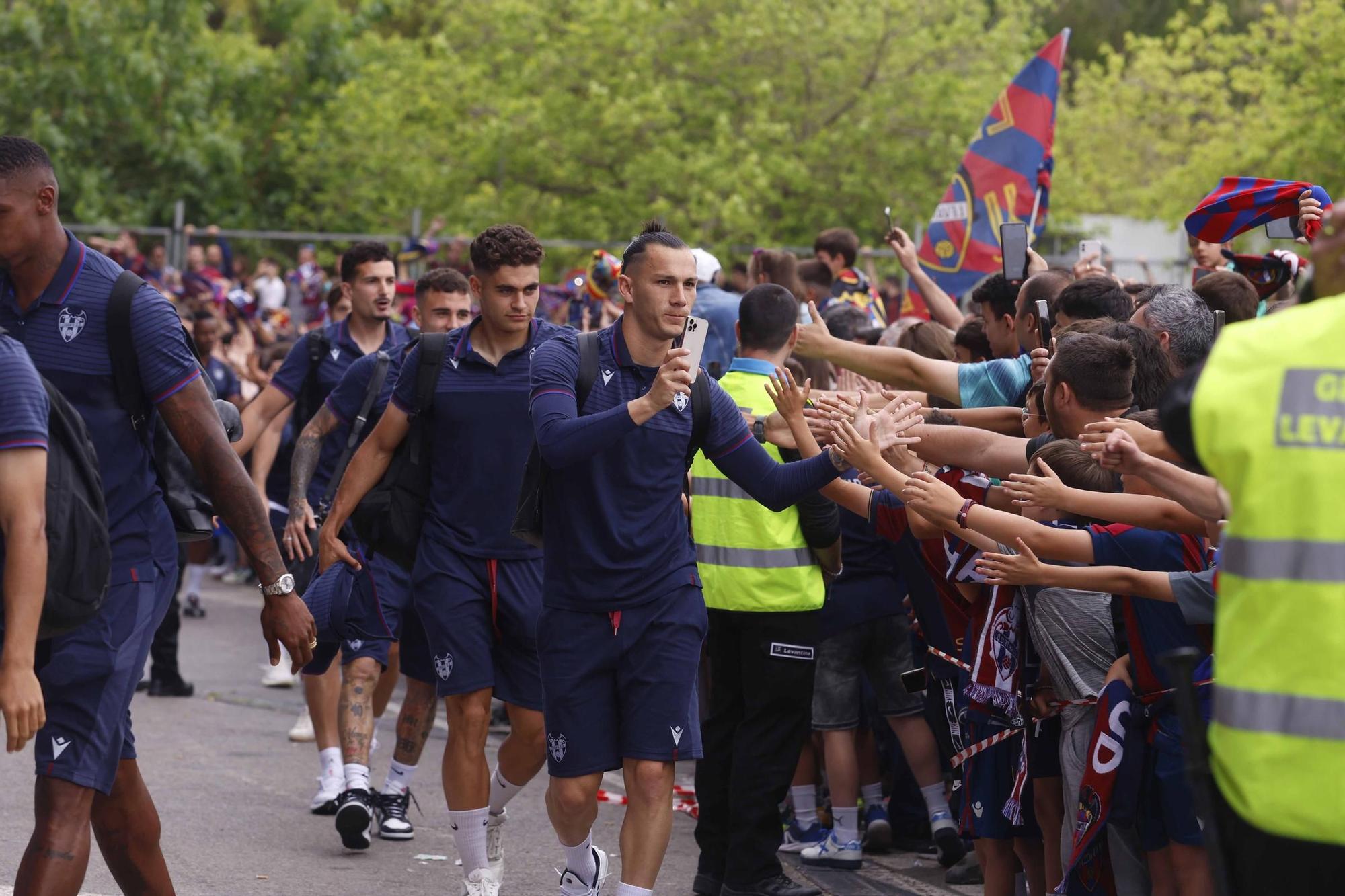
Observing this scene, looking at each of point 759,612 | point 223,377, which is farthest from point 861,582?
point 223,377

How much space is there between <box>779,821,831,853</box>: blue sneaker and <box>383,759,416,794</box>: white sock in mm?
1572

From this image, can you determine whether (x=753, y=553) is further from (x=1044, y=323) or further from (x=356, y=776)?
(x=356, y=776)

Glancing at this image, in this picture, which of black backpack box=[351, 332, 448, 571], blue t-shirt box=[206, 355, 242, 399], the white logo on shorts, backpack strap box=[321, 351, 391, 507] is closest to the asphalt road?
the white logo on shorts

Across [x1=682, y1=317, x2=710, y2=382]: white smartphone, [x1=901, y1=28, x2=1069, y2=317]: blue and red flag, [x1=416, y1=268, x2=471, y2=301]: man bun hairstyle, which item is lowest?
[x1=682, y1=317, x2=710, y2=382]: white smartphone

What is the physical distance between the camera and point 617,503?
17.7 ft

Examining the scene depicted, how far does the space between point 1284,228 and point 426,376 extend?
3421 mm

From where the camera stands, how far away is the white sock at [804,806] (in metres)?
7.41

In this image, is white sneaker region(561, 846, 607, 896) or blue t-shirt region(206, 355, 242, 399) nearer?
white sneaker region(561, 846, 607, 896)

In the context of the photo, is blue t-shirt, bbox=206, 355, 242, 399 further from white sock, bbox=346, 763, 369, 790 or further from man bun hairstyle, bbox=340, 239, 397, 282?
white sock, bbox=346, 763, 369, 790

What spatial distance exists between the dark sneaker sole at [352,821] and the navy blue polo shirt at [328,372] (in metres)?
1.88

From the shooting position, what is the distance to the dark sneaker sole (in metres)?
6.87

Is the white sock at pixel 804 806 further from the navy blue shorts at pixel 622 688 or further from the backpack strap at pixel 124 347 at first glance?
the backpack strap at pixel 124 347

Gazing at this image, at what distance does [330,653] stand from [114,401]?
122 inches

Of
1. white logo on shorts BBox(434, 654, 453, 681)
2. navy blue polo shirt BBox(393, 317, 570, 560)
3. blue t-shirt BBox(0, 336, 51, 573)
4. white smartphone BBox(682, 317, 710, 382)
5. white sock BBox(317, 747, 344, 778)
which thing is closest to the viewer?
blue t-shirt BBox(0, 336, 51, 573)
